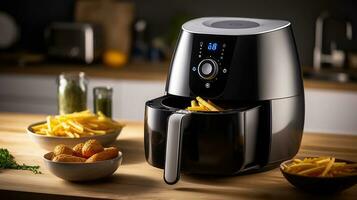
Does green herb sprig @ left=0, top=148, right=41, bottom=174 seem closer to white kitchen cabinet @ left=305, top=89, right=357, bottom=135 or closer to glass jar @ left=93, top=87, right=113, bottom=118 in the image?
glass jar @ left=93, top=87, right=113, bottom=118

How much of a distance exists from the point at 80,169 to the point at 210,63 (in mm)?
437

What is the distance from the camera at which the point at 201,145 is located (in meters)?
1.70

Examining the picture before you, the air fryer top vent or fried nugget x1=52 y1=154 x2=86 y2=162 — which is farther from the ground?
the air fryer top vent

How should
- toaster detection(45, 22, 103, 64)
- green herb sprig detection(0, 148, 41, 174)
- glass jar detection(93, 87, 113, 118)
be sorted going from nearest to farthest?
green herb sprig detection(0, 148, 41, 174), glass jar detection(93, 87, 113, 118), toaster detection(45, 22, 103, 64)

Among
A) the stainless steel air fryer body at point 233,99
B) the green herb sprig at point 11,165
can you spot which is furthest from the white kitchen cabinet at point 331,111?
the green herb sprig at point 11,165

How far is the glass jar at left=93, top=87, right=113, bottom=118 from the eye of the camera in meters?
2.33

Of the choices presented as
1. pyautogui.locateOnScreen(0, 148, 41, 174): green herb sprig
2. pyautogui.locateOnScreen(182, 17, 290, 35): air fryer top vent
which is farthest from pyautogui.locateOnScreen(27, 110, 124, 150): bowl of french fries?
pyautogui.locateOnScreen(182, 17, 290, 35): air fryer top vent

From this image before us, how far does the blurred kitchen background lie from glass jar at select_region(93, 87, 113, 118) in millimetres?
1500

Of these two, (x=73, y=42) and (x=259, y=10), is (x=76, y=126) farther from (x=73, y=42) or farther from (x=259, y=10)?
(x=259, y=10)

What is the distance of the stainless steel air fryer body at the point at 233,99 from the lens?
66.8 inches

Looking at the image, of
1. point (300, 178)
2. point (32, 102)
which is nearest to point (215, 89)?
point (300, 178)

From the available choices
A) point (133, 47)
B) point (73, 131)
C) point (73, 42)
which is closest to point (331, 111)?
point (133, 47)

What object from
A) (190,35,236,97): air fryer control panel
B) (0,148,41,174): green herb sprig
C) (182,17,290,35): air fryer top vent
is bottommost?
(0,148,41,174): green herb sprig

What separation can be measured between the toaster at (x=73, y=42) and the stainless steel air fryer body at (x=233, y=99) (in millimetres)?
2408
